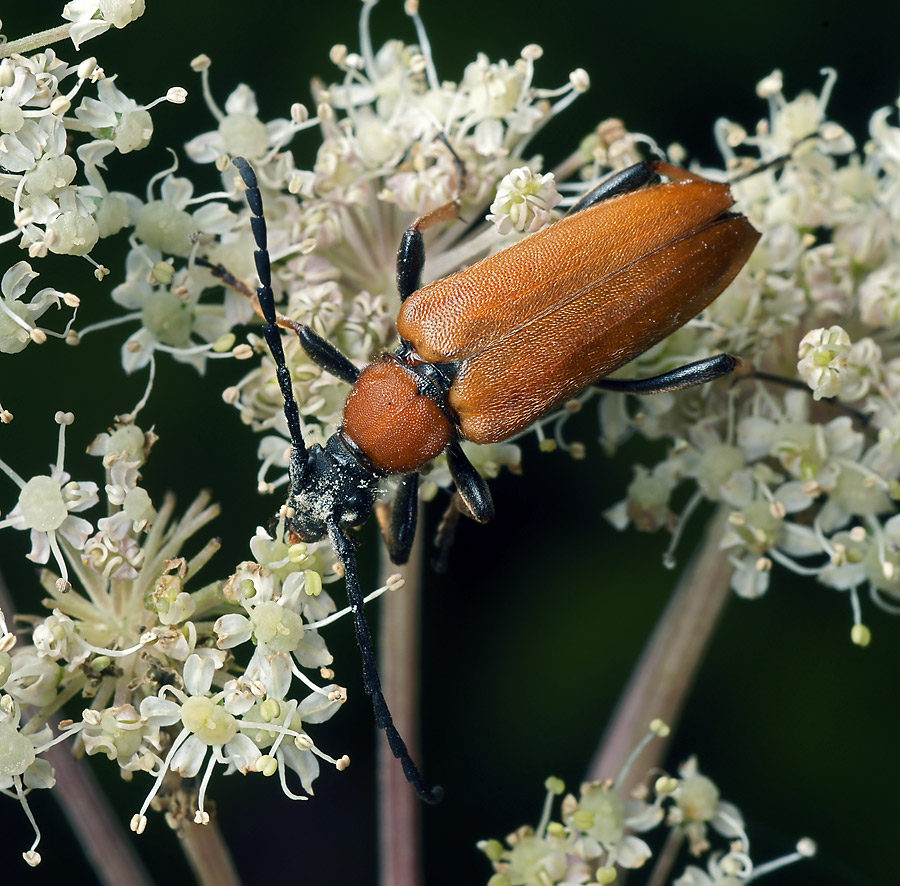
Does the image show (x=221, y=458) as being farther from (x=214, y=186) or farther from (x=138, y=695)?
(x=138, y=695)

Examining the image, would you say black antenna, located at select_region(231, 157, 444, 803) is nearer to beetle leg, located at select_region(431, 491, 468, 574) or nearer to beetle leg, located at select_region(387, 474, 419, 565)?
beetle leg, located at select_region(387, 474, 419, 565)

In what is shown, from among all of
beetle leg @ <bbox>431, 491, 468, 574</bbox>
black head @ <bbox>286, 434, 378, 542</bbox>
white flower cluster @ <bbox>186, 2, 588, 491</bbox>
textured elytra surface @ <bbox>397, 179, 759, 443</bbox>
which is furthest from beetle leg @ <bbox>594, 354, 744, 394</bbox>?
black head @ <bbox>286, 434, 378, 542</bbox>

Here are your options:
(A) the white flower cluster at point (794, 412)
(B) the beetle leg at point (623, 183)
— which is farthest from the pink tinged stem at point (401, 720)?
(B) the beetle leg at point (623, 183)

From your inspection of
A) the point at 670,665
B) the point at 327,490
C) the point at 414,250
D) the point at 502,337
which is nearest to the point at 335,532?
the point at 327,490

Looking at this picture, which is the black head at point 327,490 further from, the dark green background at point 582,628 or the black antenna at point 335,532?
the dark green background at point 582,628

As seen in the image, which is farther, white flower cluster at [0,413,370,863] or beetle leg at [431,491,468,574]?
beetle leg at [431,491,468,574]

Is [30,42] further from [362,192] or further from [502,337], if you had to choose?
[502,337]
